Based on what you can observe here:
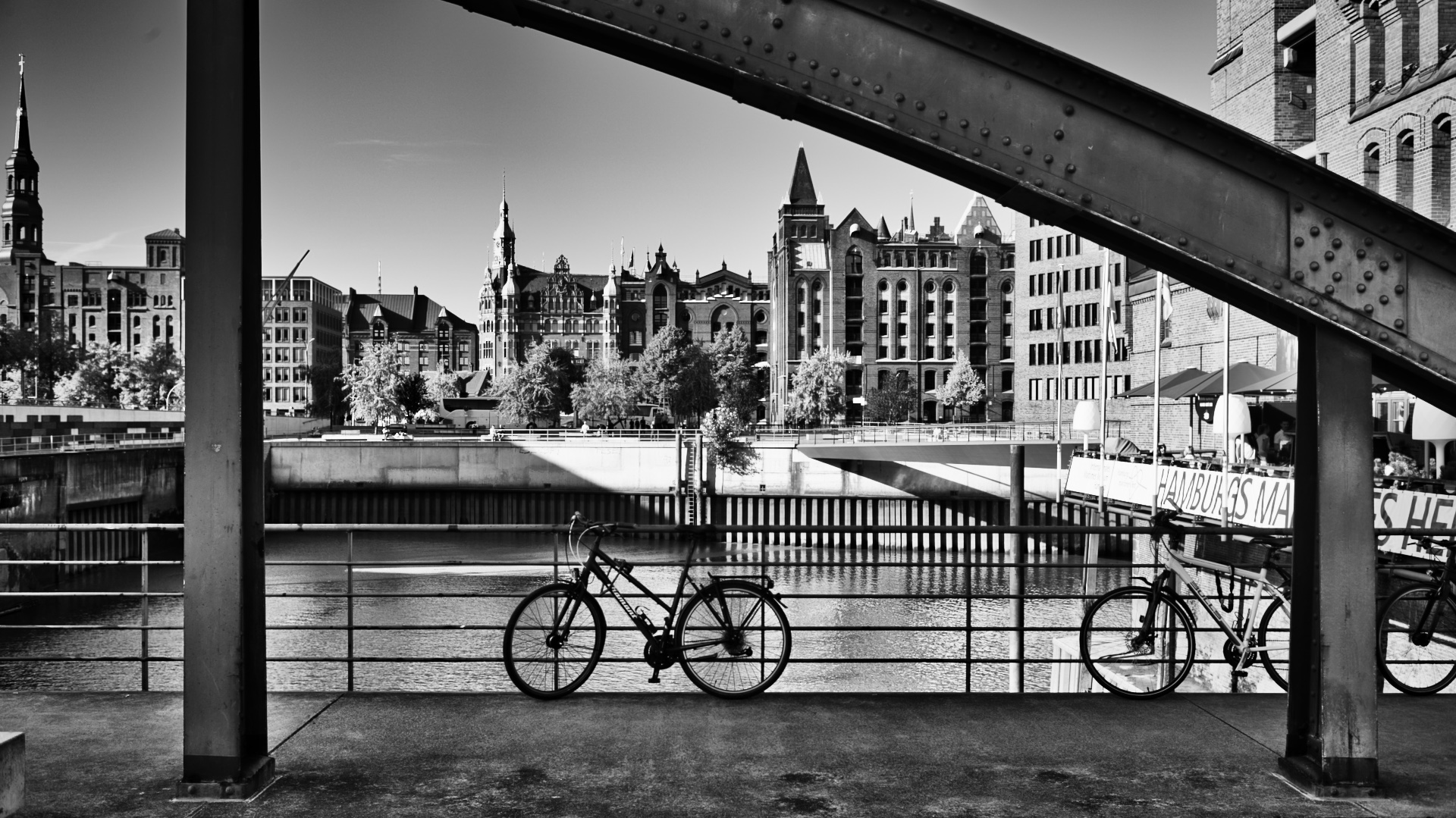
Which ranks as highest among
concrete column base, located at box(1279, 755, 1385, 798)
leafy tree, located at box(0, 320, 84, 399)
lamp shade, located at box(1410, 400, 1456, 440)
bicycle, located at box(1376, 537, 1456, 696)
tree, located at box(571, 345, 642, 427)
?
leafy tree, located at box(0, 320, 84, 399)

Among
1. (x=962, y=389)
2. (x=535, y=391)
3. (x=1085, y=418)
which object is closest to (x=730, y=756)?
(x=1085, y=418)

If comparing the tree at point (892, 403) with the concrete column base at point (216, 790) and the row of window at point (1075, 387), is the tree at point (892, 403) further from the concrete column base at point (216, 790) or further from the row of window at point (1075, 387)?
the concrete column base at point (216, 790)

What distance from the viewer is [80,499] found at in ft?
138

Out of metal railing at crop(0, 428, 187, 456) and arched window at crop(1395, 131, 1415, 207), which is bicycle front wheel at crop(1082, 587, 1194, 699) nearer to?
arched window at crop(1395, 131, 1415, 207)

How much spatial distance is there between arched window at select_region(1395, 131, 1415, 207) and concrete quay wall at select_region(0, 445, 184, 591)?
37034 mm

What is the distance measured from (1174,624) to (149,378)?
12278 centimetres

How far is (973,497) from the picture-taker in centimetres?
5219

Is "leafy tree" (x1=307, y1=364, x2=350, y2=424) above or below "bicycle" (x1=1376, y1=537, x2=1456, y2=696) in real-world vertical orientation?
above

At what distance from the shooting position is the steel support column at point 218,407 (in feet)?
16.0

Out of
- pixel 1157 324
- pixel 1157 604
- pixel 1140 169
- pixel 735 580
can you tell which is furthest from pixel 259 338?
pixel 1157 324

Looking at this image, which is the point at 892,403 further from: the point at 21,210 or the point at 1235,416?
the point at 21,210

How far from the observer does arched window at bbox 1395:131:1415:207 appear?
27.4 metres

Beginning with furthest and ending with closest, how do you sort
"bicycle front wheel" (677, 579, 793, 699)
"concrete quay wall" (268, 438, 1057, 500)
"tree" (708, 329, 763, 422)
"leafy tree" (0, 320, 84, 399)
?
1. "tree" (708, 329, 763, 422)
2. "leafy tree" (0, 320, 84, 399)
3. "concrete quay wall" (268, 438, 1057, 500)
4. "bicycle front wheel" (677, 579, 793, 699)

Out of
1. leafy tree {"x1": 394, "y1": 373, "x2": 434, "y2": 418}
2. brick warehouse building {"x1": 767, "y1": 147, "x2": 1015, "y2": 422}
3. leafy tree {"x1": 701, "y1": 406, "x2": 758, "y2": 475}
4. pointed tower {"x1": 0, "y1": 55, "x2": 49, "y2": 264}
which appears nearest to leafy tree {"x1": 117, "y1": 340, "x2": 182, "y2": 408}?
leafy tree {"x1": 394, "y1": 373, "x2": 434, "y2": 418}
